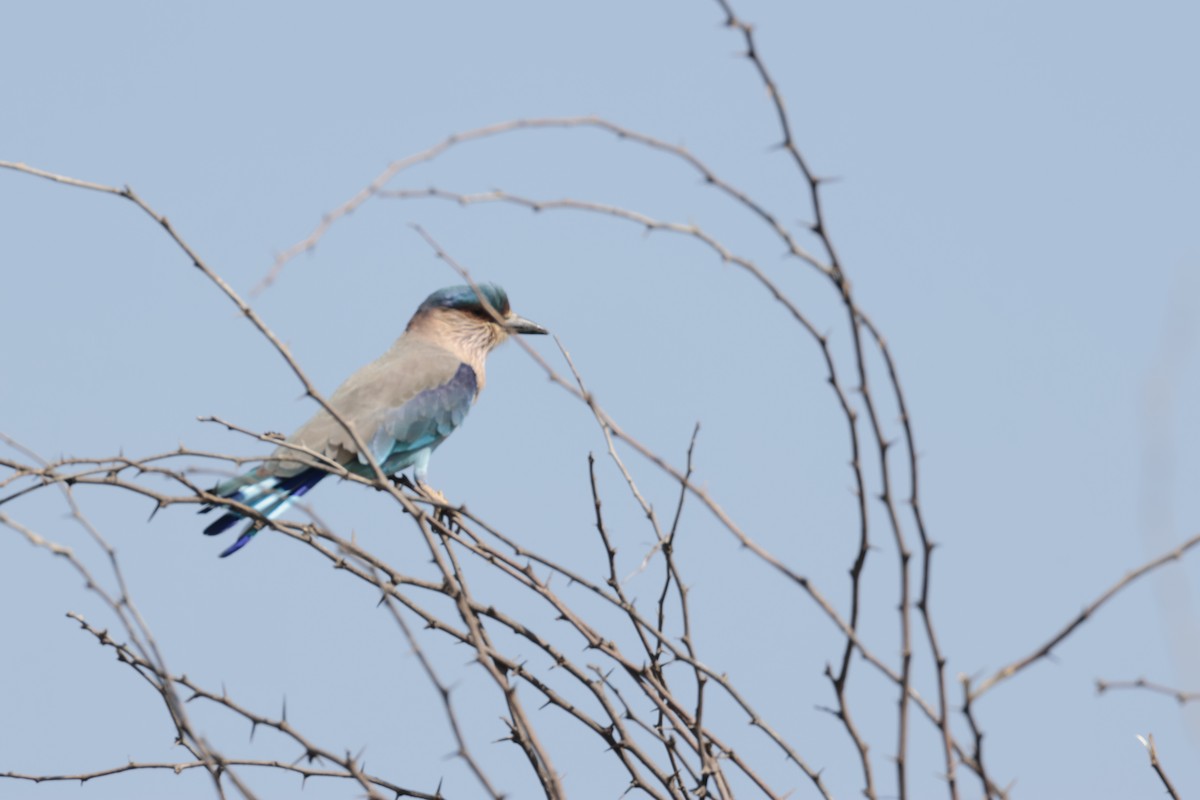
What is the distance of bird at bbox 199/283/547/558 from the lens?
5.59 metres

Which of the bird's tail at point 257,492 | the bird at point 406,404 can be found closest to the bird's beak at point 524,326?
the bird at point 406,404

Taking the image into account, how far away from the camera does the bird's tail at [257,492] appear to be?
5.09m

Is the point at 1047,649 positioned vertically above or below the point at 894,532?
below

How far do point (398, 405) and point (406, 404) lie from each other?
0.04m

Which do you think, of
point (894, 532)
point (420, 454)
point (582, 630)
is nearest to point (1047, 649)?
point (894, 532)

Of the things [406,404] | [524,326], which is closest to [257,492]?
[406,404]

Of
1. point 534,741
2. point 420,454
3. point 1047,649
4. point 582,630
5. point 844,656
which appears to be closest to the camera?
point 1047,649

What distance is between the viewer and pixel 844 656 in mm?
2449

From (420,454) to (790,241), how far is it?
457 cm

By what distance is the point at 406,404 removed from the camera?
670cm

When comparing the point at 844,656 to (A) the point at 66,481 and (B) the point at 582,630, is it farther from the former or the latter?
(A) the point at 66,481

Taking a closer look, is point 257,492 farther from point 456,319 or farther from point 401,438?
point 456,319

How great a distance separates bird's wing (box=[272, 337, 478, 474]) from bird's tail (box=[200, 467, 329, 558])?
29 cm

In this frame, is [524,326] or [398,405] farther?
[524,326]
